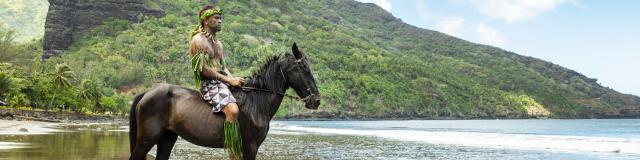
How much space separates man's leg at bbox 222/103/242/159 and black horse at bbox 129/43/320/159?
4.7 inches

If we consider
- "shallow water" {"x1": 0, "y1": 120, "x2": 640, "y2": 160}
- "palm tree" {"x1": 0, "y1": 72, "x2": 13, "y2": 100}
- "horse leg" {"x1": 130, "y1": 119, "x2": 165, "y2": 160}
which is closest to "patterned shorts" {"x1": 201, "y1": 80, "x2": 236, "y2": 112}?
"horse leg" {"x1": 130, "y1": 119, "x2": 165, "y2": 160}

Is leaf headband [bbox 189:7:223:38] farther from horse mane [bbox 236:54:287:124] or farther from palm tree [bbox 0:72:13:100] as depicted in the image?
palm tree [bbox 0:72:13:100]

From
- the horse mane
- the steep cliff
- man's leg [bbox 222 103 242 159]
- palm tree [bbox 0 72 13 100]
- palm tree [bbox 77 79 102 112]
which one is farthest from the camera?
the steep cliff

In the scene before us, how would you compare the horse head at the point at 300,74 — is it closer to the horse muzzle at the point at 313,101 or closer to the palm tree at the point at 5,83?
the horse muzzle at the point at 313,101

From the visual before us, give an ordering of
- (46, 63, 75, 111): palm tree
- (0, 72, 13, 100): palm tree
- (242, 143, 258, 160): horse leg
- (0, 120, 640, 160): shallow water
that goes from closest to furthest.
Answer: (242, 143, 258, 160): horse leg → (0, 120, 640, 160): shallow water → (0, 72, 13, 100): palm tree → (46, 63, 75, 111): palm tree

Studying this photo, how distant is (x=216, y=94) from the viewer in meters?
7.07

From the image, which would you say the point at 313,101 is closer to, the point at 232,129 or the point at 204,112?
the point at 232,129

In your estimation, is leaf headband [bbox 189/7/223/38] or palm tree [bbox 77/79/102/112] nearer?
leaf headband [bbox 189/7/223/38]

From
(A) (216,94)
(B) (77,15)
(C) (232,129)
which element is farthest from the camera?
(B) (77,15)

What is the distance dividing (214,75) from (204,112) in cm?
42

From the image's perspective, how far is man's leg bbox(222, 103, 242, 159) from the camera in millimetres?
6906

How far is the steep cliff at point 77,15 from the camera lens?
160 metres

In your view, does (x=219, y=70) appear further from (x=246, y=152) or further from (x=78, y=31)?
(x=78, y=31)

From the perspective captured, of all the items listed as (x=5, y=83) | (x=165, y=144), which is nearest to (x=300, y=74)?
(x=165, y=144)
